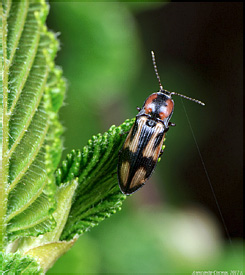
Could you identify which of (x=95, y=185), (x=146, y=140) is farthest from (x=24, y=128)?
(x=146, y=140)

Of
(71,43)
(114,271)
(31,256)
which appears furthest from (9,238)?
(114,271)

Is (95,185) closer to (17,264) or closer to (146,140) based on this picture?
(17,264)

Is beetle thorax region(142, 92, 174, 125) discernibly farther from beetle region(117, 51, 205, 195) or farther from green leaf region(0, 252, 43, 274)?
green leaf region(0, 252, 43, 274)

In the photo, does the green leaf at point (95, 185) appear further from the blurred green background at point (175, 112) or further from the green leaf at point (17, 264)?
the blurred green background at point (175, 112)

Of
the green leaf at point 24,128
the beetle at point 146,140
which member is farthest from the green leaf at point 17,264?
the beetle at point 146,140

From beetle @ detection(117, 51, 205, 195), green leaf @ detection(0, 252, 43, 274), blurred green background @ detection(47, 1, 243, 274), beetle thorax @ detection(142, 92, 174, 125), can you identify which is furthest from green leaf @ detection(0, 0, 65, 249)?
blurred green background @ detection(47, 1, 243, 274)
